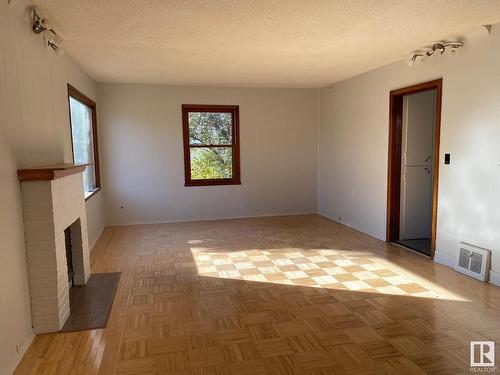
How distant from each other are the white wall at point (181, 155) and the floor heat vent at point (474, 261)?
364cm

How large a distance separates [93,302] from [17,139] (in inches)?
58.1

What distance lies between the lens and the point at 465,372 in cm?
214

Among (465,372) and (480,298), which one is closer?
(465,372)

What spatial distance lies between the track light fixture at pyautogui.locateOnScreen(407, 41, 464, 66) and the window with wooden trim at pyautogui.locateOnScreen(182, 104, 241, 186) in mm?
3160

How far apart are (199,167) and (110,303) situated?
3.83 metres

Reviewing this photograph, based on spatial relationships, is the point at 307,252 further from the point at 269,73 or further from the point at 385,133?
the point at 269,73

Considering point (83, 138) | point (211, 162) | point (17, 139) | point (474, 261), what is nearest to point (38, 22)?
point (17, 139)

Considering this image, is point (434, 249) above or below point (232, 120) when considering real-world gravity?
below

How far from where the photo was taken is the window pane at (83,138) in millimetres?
4780

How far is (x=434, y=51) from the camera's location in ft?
13.2

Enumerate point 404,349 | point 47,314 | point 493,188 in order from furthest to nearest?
1. point 493,188
2. point 47,314
3. point 404,349

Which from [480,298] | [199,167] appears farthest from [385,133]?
[199,167]

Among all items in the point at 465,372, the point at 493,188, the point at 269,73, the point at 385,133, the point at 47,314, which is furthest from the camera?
the point at 269,73

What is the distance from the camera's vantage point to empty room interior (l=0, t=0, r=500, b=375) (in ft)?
8.10
